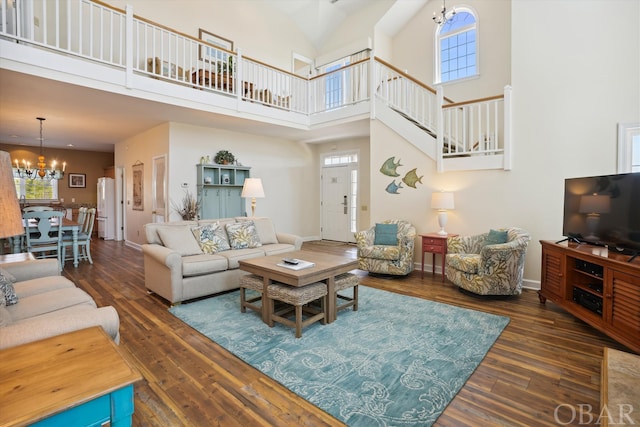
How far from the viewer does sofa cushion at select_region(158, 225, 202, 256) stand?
3.93m

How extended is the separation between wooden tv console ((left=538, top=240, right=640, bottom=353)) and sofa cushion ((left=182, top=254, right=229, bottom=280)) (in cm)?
382

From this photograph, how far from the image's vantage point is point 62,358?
119 centimetres

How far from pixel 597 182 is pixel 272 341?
3543 mm

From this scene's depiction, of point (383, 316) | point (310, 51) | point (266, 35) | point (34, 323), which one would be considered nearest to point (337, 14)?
point (310, 51)

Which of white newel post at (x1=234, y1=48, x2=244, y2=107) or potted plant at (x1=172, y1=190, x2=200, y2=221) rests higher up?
white newel post at (x1=234, y1=48, x2=244, y2=107)

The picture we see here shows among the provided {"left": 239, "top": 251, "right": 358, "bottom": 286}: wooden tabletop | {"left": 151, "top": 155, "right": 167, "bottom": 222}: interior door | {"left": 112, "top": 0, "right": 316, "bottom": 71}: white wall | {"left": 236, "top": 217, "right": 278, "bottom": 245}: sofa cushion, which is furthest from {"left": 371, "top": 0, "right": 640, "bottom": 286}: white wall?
{"left": 151, "top": 155, "right": 167, "bottom": 222}: interior door

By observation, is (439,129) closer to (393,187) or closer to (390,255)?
(393,187)

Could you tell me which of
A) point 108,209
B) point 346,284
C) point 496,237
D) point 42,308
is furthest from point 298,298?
point 108,209

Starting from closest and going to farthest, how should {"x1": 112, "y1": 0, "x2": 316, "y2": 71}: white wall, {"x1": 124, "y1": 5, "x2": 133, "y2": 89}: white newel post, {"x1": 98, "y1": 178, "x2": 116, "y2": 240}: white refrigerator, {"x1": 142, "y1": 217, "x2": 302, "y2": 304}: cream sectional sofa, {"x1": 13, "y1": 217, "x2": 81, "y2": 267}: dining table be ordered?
{"x1": 142, "y1": 217, "x2": 302, "y2": 304}: cream sectional sofa
{"x1": 124, "y1": 5, "x2": 133, "y2": 89}: white newel post
{"x1": 13, "y1": 217, "x2": 81, "y2": 267}: dining table
{"x1": 112, "y1": 0, "x2": 316, "y2": 71}: white wall
{"x1": 98, "y1": 178, "x2": 116, "y2": 240}: white refrigerator

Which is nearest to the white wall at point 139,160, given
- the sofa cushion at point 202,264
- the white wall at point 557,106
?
the sofa cushion at point 202,264

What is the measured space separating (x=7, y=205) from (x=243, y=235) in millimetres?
3584

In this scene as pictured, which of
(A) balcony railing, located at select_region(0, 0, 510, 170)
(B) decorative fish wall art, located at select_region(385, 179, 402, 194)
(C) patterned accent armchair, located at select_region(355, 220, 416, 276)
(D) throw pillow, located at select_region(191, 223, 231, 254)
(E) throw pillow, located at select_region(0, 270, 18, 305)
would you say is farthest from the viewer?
(B) decorative fish wall art, located at select_region(385, 179, 402, 194)

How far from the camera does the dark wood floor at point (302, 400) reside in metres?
1.83

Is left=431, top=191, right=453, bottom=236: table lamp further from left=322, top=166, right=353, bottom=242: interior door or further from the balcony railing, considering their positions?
left=322, top=166, right=353, bottom=242: interior door
